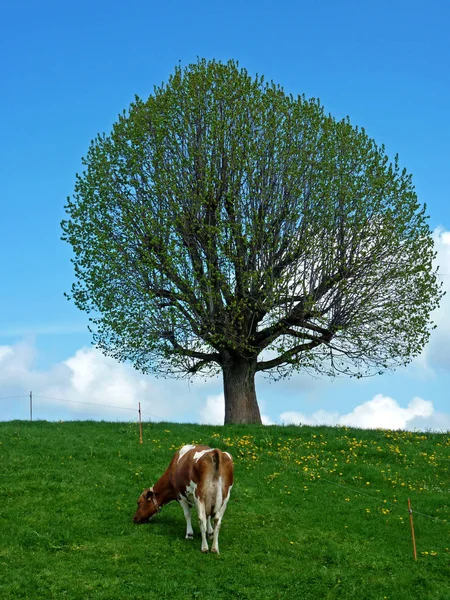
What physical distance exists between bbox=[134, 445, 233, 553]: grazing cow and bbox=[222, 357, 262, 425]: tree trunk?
15963 millimetres

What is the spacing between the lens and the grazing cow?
17078 mm

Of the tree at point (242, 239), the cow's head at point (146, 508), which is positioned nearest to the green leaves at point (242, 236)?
the tree at point (242, 239)

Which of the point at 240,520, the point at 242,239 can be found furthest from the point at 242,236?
the point at 240,520

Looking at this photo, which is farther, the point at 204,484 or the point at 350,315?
the point at 350,315

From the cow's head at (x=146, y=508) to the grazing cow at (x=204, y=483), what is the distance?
662mm

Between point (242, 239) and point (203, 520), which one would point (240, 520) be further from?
point (242, 239)

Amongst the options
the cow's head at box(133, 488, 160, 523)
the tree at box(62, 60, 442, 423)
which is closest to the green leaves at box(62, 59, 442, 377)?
the tree at box(62, 60, 442, 423)

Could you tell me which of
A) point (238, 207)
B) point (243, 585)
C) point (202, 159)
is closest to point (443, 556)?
point (243, 585)

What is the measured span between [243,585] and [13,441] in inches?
623

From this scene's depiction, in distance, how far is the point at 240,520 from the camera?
2017cm

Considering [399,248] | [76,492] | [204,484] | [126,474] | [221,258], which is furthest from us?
[399,248]

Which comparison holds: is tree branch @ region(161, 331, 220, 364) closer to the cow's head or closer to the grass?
the grass

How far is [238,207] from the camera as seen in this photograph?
34.3 m

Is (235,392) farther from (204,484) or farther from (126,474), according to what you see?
(204,484)
